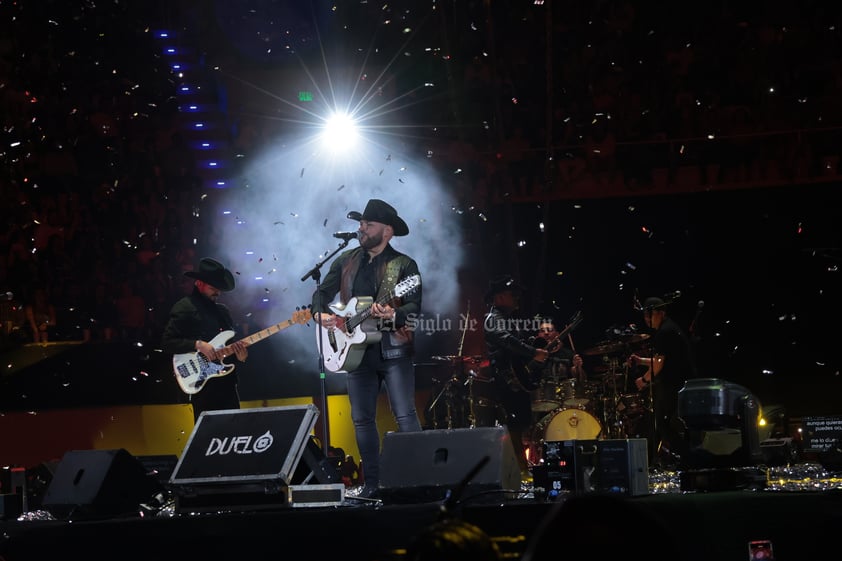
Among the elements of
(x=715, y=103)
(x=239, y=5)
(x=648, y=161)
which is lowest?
(x=648, y=161)

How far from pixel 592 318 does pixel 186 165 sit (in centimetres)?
606

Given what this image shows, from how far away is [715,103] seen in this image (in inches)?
565

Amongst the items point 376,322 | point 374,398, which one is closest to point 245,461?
point 374,398

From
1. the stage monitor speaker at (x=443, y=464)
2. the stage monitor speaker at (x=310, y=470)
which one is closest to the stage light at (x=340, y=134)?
the stage monitor speaker at (x=310, y=470)

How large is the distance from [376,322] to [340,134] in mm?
7680

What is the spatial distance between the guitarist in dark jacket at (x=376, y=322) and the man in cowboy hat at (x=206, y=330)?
145cm

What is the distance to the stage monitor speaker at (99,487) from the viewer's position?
5.58 m

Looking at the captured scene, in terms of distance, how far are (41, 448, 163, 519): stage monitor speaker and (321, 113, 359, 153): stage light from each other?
8742 millimetres

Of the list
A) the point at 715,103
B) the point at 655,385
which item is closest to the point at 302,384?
the point at 655,385

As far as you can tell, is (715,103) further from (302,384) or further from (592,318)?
(302,384)

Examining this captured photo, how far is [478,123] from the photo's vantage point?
14898 mm

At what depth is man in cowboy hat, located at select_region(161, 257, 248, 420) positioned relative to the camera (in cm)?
837

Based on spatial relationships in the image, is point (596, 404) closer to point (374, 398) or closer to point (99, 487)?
point (374, 398)

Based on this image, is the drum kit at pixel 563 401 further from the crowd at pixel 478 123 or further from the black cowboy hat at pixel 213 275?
the black cowboy hat at pixel 213 275
